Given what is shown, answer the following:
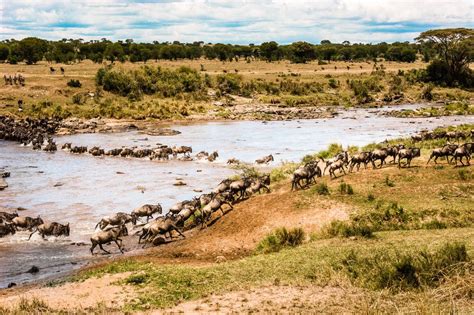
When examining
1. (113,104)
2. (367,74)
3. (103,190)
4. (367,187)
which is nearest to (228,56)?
(367,74)

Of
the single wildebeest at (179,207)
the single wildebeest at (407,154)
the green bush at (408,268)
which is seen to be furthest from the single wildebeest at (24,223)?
the single wildebeest at (407,154)

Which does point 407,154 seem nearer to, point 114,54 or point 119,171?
point 119,171

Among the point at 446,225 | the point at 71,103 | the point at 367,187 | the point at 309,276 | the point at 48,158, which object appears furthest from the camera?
the point at 71,103

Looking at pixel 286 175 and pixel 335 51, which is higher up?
pixel 335 51

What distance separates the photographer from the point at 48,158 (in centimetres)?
3809

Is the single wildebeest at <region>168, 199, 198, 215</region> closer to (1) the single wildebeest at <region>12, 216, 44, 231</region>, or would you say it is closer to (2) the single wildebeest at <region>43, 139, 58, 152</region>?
(1) the single wildebeest at <region>12, 216, 44, 231</region>

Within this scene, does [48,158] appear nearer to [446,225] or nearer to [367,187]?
[367,187]

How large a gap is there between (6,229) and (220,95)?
53.2m

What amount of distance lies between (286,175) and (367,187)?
6024 mm

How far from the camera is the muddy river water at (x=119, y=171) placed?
60.5ft

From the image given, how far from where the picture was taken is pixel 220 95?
71375 mm

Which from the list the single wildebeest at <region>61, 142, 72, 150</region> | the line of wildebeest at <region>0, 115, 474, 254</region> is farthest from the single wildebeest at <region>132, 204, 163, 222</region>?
the single wildebeest at <region>61, 142, 72, 150</region>

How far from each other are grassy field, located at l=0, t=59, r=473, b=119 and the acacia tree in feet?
14.6

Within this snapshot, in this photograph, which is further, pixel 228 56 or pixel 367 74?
pixel 228 56
